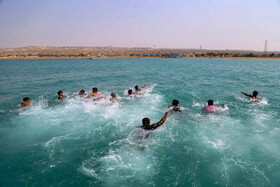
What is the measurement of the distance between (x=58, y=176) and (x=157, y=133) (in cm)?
447

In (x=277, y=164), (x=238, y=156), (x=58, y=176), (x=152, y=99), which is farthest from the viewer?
(x=152, y=99)

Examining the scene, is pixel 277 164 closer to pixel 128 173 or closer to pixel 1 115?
pixel 128 173

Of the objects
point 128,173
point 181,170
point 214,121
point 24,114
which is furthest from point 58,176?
point 214,121

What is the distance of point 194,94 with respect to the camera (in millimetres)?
15617

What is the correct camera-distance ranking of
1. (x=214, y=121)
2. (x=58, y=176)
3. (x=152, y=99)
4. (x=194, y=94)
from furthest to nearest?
(x=194, y=94)
(x=152, y=99)
(x=214, y=121)
(x=58, y=176)

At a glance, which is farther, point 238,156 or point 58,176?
point 238,156

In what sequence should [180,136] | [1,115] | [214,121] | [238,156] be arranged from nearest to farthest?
[238,156], [180,136], [214,121], [1,115]

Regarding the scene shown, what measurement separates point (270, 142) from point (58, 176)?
336 inches

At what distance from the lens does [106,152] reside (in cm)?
654

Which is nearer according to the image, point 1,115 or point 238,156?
point 238,156

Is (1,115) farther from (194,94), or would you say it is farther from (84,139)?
(194,94)

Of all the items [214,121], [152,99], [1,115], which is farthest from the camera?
[152,99]

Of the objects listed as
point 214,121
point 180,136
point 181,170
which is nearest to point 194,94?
point 214,121

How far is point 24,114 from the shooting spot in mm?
10523
